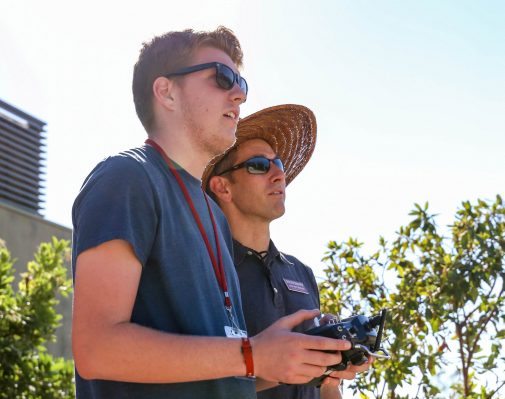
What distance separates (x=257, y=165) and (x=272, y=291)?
72 cm

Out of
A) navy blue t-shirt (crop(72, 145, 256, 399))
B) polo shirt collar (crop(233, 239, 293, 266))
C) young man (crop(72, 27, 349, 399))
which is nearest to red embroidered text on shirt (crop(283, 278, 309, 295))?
polo shirt collar (crop(233, 239, 293, 266))

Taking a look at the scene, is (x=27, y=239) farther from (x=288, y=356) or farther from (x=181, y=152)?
(x=288, y=356)

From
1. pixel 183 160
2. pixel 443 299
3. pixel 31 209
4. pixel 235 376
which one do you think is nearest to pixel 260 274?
pixel 183 160

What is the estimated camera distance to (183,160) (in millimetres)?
2201

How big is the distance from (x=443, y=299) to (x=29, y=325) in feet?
11.8

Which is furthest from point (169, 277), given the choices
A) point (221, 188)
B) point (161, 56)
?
point (221, 188)

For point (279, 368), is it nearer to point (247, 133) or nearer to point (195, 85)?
point (195, 85)

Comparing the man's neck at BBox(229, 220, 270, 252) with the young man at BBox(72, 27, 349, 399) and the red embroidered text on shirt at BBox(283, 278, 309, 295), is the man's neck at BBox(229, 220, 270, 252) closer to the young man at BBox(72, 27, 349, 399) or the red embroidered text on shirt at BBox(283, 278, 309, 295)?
the red embroidered text on shirt at BBox(283, 278, 309, 295)

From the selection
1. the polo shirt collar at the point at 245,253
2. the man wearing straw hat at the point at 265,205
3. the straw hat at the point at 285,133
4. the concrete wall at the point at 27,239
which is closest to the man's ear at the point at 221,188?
the man wearing straw hat at the point at 265,205

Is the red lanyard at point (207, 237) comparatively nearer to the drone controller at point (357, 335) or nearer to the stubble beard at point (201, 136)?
the stubble beard at point (201, 136)

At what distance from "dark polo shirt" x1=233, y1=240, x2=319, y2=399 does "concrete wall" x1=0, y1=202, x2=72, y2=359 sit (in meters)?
11.2

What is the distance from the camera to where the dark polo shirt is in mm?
3068

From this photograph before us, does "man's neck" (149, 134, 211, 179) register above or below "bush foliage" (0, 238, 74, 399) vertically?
below

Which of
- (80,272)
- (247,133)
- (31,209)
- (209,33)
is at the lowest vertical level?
(80,272)
